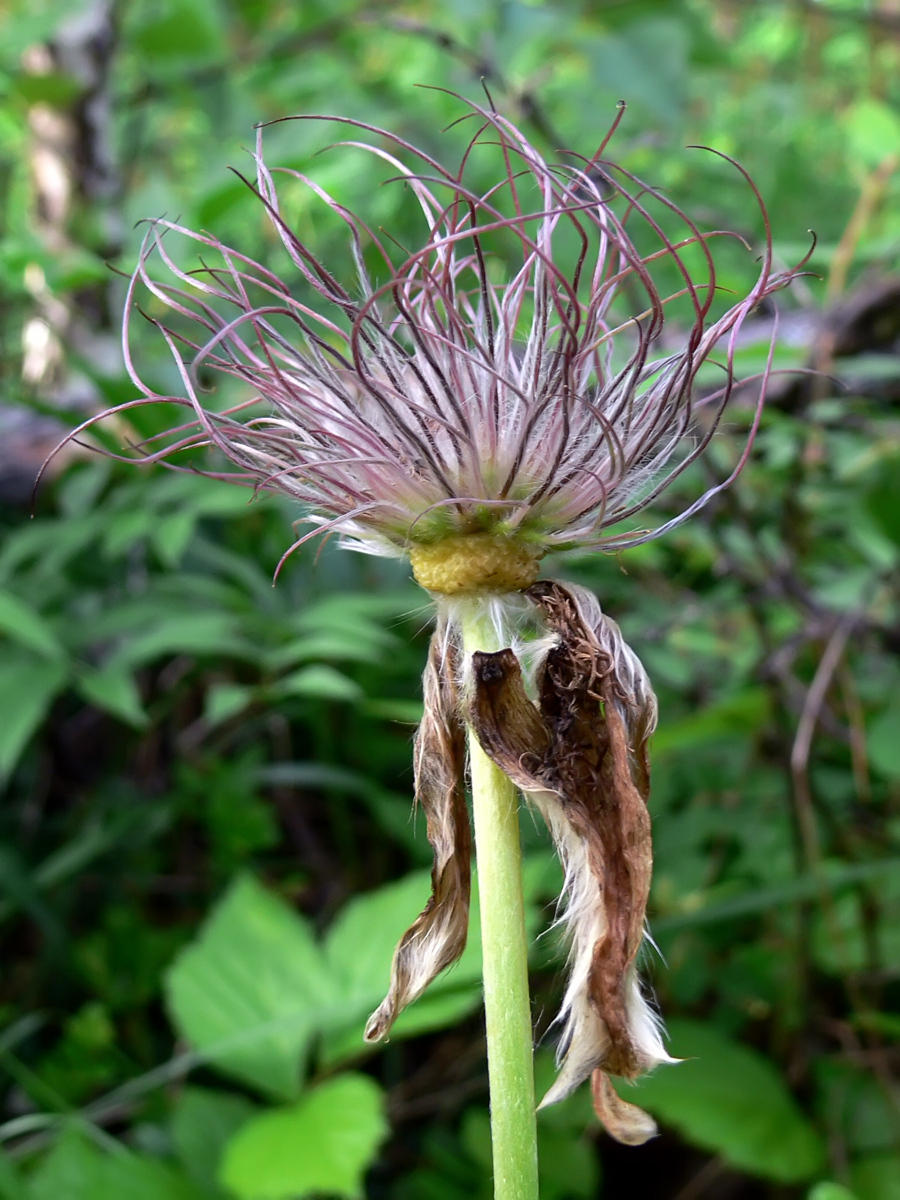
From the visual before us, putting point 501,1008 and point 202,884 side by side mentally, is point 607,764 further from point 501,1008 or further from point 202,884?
point 202,884

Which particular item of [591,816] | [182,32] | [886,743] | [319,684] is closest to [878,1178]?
[886,743]

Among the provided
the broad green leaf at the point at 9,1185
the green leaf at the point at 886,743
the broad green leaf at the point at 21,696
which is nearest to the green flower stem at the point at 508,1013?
the broad green leaf at the point at 9,1185

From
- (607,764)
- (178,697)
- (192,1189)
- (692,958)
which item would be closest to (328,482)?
(607,764)

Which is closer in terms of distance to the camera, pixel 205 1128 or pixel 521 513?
pixel 521 513

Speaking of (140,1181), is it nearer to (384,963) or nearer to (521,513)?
(384,963)

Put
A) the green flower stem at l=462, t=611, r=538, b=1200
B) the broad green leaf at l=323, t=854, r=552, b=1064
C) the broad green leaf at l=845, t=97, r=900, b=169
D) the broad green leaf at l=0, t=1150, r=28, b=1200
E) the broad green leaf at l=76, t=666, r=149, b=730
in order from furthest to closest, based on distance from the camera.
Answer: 1. the broad green leaf at l=845, t=97, r=900, b=169
2. the broad green leaf at l=76, t=666, r=149, b=730
3. the broad green leaf at l=323, t=854, r=552, b=1064
4. the broad green leaf at l=0, t=1150, r=28, b=1200
5. the green flower stem at l=462, t=611, r=538, b=1200

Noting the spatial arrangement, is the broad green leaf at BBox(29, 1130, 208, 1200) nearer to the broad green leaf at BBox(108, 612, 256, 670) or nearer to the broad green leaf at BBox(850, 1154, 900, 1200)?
the broad green leaf at BBox(108, 612, 256, 670)

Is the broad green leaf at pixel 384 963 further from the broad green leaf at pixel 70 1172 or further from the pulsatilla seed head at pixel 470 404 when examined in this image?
the pulsatilla seed head at pixel 470 404

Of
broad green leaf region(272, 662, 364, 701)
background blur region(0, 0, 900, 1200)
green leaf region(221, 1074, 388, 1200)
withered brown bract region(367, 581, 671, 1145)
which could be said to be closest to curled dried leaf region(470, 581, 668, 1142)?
withered brown bract region(367, 581, 671, 1145)
